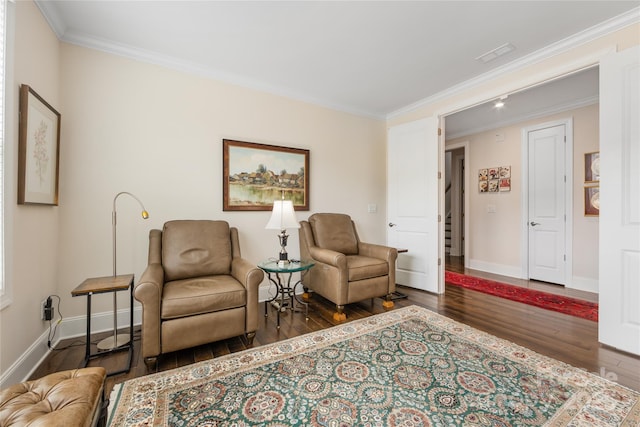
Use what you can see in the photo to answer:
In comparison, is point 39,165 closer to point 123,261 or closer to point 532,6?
point 123,261

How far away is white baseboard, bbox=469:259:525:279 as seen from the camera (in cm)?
445

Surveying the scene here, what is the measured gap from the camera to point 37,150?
1.91 m

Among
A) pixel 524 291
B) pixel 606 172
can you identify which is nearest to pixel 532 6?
pixel 606 172

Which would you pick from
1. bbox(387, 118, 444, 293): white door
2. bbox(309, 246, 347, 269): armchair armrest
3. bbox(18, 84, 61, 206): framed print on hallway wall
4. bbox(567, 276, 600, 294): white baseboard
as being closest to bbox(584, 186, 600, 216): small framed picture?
bbox(567, 276, 600, 294): white baseboard

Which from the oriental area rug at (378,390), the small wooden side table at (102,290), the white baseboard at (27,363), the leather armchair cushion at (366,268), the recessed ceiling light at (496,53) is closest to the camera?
the oriental area rug at (378,390)

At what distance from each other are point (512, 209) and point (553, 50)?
2.69 m

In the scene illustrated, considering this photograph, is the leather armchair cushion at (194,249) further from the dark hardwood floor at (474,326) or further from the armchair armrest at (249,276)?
the dark hardwood floor at (474,326)

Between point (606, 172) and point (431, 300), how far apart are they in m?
2.03

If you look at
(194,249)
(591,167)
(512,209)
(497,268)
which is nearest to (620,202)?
(591,167)

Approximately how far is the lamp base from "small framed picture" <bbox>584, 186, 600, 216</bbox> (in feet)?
18.3

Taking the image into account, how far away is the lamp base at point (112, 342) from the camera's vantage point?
2133 mm

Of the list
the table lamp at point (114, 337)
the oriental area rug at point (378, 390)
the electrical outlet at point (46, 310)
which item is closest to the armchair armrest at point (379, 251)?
the oriental area rug at point (378, 390)

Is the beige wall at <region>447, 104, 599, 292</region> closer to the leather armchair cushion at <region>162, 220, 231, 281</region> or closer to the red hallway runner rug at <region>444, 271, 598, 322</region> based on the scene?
the red hallway runner rug at <region>444, 271, 598, 322</region>

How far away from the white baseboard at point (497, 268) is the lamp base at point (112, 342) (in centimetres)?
529
